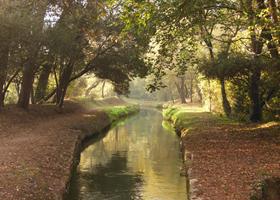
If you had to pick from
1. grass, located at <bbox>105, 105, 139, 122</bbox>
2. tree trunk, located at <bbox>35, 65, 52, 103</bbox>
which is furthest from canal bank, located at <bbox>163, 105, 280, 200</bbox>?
grass, located at <bbox>105, 105, 139, 122</bbox>

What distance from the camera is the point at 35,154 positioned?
1880cm

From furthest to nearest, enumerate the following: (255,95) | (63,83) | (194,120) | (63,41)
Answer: (63,83)
(194,120)
(63,41)
(255,95)

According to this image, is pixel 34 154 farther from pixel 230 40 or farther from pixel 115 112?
pixel 115 112

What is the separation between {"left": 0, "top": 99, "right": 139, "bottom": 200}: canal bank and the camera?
13789 mm

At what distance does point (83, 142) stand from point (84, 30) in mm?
9921

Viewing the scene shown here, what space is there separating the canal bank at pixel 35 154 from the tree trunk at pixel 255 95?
43.6ft

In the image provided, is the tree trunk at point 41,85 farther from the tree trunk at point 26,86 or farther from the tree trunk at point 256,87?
the tree trunk at point 256,87

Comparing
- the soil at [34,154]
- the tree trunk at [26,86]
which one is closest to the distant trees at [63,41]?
the tree trunk at [26,86]

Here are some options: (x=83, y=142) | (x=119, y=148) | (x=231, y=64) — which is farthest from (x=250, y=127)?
(x=83, y=142)

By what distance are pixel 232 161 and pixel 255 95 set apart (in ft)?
44.1

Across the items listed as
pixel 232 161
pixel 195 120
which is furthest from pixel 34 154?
pixel 195 120

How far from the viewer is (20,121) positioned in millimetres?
30609

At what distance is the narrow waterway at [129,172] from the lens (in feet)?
55.1

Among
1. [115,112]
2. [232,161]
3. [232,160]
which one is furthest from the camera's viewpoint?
[115,112]
